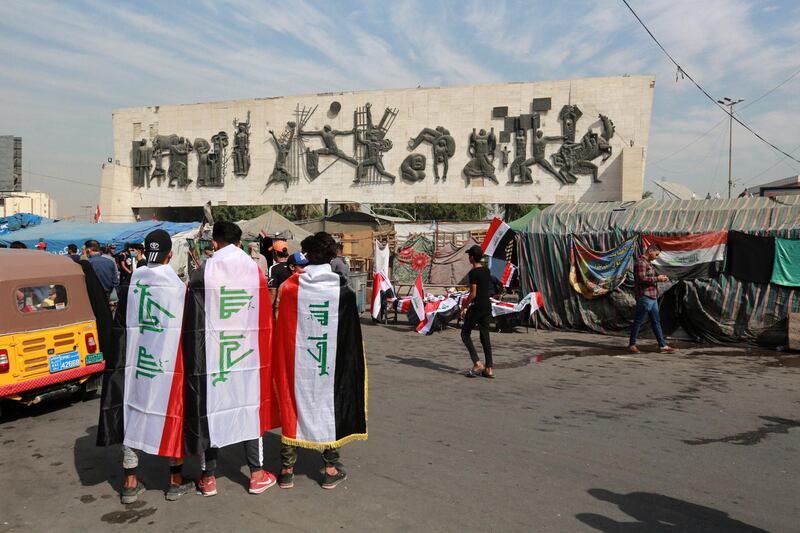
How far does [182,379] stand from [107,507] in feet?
3.41

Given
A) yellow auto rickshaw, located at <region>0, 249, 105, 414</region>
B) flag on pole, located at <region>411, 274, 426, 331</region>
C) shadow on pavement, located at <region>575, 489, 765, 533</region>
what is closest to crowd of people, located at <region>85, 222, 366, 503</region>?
shadow on pavement, located at <region>575, 489, 765, 533</region>

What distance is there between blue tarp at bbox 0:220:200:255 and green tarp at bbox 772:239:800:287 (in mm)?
21603

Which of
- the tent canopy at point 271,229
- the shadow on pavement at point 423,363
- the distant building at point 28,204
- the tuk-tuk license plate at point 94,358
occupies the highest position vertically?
the distant building at point 28,204

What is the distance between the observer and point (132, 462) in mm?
4383

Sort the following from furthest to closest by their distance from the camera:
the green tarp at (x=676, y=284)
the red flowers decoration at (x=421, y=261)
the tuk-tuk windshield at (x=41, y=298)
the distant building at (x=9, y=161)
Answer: the distant building at (x=9, y=161)
the red flowers decoration at (x=421, y=261)
the green tarp at (x=676, y=284)
the tuk-tuk windshield at (x=41, y=298)

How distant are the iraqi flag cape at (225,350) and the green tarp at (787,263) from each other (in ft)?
37.2

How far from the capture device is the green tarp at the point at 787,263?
39.1 feet

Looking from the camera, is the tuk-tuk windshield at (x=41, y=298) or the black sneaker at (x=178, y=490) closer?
the black sneaker at (x=178, y=490)

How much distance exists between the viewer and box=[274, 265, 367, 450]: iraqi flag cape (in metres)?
4.51

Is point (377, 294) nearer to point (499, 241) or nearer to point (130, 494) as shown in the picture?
point (499, 241)

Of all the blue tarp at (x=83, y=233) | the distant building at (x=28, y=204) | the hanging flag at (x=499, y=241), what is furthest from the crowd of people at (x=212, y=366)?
the distant building at (x=28, y=204)

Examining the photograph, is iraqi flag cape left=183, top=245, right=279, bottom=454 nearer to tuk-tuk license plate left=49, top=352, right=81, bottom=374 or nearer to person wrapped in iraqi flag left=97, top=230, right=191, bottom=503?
person wrapped in iraqi flag left=97, top=230, right=191, bottom=503

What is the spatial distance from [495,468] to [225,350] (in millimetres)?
2397

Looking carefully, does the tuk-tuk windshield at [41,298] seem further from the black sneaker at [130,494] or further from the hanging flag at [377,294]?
the hanging flag at [377,294]
